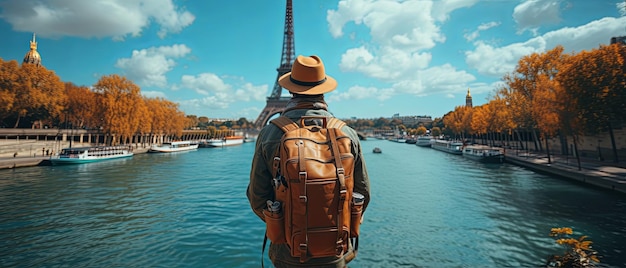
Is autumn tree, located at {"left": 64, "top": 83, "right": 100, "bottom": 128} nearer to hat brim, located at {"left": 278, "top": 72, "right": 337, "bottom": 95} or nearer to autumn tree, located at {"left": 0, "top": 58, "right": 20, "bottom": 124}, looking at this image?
A: autumn tree, located at {"left": 0, "top": 58, "right": 20, "bottom": 124}

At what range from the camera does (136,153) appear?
44.8m

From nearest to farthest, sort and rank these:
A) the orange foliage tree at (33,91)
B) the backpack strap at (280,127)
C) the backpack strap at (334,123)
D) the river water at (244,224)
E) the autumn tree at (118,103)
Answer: the backpack strap at (280,127) < the backpack strap at (334,123) < the river water at (244,224) < the orange foliage tree at (33,91) < the autumn tree at (118,103)

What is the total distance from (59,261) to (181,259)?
110 inches

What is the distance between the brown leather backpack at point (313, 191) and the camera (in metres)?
2.09

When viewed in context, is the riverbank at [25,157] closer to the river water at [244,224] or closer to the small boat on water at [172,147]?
the small boat on water at [172,147]

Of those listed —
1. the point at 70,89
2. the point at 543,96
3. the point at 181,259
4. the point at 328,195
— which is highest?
the point at 70,89

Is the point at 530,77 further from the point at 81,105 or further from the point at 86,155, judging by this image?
the point at 81,105

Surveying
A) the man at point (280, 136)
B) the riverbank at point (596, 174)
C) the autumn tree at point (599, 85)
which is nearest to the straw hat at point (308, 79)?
the man at point (280, 136)

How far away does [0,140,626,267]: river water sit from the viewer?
7586 mm

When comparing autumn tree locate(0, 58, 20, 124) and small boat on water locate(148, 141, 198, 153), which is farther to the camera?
small boat on water locate(148, 141, 198, 153)

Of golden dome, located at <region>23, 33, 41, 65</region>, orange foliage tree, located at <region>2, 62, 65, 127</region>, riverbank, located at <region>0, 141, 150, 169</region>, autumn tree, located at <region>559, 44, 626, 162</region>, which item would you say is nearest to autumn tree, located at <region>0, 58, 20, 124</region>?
orange foliage tree, located at <region>2, 62, 65, 127</region>

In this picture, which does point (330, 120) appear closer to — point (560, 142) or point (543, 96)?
point (543, 96)

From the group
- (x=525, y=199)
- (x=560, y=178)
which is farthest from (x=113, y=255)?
(x=560, y=178)

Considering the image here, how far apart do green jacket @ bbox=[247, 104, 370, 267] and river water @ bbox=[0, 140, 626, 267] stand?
5.30 meters
